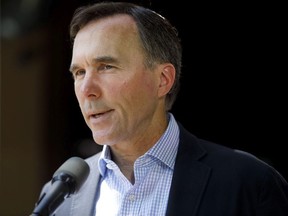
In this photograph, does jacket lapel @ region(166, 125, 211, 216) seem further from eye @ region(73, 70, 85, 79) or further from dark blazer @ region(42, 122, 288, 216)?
eye @ region(73, 70, 85, 79)

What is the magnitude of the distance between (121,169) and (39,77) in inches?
131

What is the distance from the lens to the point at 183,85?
237 inches

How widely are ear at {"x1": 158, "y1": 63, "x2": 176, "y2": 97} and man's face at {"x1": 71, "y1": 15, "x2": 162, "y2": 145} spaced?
0.04 m

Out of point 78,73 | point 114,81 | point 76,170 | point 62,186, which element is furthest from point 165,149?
point 62,186

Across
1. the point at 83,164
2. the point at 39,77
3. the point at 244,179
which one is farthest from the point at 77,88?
the point at 39,77

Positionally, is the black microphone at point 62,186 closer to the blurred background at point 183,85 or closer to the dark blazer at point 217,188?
the dark blazer at point 217,188

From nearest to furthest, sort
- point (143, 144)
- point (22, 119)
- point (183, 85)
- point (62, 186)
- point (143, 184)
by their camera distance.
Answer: point (62, 186) → point (143, 184) → point (143, 144) → point (22, 119) → point (183, 85)

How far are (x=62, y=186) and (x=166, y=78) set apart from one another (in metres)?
0.92

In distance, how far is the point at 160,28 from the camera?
2.81 metres

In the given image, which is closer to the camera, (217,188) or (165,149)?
(217,188)

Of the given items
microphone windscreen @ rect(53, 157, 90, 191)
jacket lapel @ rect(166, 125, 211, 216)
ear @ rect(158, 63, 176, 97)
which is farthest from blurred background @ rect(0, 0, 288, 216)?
microphone windscreen @ rect(53, 157, 90, 191)

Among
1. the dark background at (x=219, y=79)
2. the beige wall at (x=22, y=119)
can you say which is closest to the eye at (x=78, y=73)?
the dark background at (x=219, y=79)

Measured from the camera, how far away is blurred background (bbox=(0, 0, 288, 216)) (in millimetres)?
5789

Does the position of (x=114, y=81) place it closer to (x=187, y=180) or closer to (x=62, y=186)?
(x=187, y=180)
